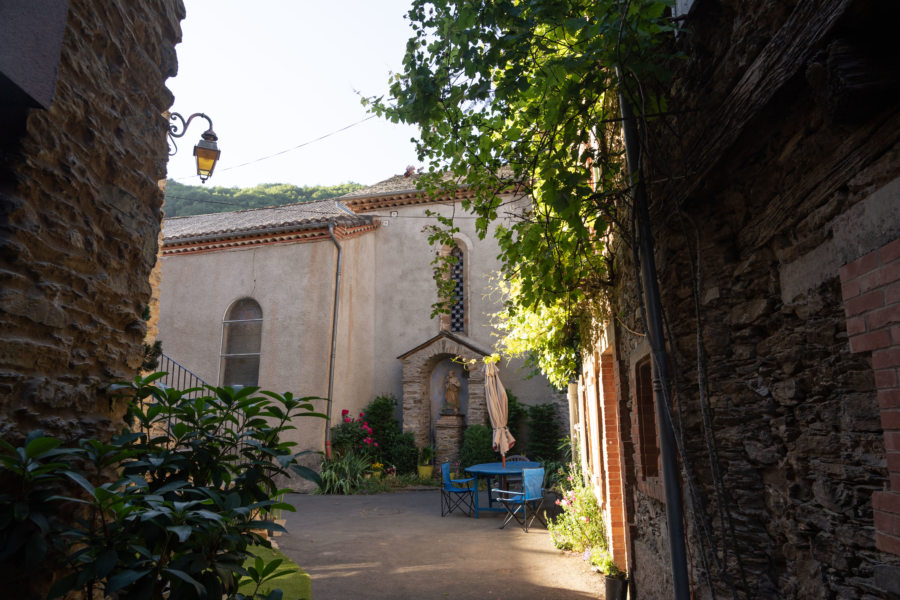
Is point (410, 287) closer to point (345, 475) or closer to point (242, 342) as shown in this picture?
point (242, 342)

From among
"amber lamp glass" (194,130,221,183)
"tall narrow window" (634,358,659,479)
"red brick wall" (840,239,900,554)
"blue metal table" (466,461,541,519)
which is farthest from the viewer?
"blue metal table" (466,461,541,519)

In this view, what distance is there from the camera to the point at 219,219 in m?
18.0

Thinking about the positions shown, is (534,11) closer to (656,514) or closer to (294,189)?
(656,514)

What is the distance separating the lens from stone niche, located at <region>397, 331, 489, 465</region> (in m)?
14.6

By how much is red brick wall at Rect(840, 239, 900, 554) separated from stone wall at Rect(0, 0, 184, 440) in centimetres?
295

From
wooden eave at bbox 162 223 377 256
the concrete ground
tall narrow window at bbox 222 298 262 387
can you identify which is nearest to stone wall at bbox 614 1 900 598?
the concrete ground

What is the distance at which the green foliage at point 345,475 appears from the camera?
41.6 feet

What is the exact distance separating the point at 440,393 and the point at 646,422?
1143cm

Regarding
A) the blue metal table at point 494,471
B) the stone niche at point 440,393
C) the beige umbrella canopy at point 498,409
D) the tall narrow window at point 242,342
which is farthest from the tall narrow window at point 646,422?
the tall narrow window at point 242,342

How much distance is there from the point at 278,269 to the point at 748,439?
542 inches

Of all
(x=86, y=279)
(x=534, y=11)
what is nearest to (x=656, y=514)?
(x=534, y=11)

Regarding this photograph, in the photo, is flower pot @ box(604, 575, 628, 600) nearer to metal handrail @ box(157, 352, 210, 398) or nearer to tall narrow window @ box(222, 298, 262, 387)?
metal handrail @ box(157, 352, 210, 398)

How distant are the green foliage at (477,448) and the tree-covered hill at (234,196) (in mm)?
14271

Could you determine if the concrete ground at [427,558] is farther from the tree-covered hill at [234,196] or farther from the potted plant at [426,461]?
the tree-covered hill at [234,196]
